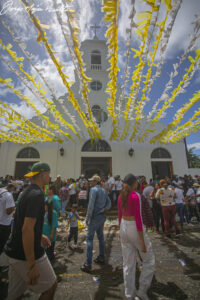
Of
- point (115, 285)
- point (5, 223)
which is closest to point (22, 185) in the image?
point (5, 223)

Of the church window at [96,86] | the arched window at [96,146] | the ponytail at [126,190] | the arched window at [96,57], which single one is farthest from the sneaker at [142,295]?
the arched window at [96,57]

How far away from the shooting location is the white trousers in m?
2.14

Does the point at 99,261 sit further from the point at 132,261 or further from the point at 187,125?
the point at 187,125

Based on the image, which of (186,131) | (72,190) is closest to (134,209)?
(72,190)

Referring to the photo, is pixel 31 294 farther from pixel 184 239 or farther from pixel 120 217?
pixel 184 239

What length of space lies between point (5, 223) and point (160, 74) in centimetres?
530

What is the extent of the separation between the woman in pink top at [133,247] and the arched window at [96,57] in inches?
574

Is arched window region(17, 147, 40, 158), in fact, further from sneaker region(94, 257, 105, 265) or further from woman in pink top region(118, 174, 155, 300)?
woman in pink top region(118, 174, 155, 300)

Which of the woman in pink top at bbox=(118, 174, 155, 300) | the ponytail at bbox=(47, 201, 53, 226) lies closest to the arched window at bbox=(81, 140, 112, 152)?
the ponytail at bbox=(47, 201, 53, 226)

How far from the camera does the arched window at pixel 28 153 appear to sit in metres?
11.5

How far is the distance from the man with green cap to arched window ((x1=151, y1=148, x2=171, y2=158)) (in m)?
11.3

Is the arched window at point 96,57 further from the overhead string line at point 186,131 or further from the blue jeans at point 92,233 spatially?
the blue jeans at point 92,233

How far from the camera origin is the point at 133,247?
7.54ft

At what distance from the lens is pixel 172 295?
2.36 m
